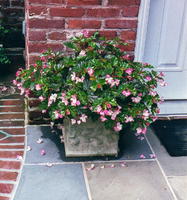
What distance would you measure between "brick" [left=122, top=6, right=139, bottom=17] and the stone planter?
930 mm

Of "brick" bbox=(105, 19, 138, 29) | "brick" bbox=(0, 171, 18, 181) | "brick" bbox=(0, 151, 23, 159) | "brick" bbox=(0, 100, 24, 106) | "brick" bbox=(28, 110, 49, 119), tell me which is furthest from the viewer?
"brick" bbox=(0, 100, 24, 106)

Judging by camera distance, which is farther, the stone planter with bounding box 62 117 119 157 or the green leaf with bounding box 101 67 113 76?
the stone planter with bounding box 62 117 119 157

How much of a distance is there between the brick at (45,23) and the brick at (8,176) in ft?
3.86

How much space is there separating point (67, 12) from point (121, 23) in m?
0.46

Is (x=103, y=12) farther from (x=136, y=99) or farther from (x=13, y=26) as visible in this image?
(x=13, y=26)

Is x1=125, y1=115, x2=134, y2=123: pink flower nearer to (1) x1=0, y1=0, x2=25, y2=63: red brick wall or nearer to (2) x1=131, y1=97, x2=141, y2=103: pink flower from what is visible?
(2) x1=131, y1=97, x2=141, y2=103: pink flower

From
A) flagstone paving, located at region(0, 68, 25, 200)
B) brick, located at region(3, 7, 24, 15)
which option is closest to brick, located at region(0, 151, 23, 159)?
flagstone paving, located at region(0, 68, 25, 200)

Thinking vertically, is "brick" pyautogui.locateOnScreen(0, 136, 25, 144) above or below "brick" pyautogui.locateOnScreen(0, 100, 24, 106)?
below

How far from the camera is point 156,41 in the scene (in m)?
2.80

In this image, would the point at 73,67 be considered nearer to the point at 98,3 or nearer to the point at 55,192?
the point at 98,3

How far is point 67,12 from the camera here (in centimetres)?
232

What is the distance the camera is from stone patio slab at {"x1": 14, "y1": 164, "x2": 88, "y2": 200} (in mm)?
1925

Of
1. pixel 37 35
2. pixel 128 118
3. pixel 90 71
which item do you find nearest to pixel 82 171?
pixel 128 118

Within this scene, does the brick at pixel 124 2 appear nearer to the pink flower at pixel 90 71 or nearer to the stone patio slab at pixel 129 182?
the pink flower at pixel 90 71
